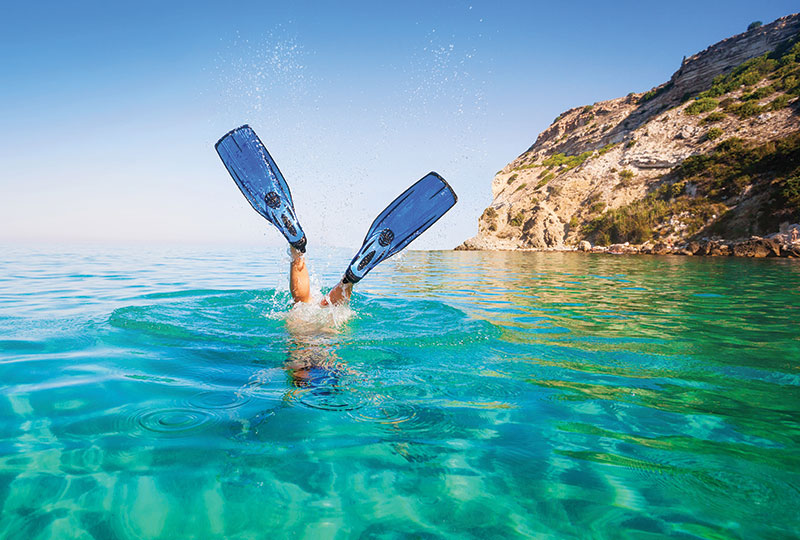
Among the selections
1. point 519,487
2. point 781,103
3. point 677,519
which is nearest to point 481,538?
point 519,487

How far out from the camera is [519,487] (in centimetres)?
207

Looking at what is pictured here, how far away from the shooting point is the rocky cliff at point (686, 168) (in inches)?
1179

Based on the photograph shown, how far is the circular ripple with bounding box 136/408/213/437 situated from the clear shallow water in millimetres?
18

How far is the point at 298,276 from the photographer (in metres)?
5.90

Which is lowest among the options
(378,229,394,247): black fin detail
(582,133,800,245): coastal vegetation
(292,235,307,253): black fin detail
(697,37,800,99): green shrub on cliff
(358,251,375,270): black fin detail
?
(358,251,375,270): black fin detail

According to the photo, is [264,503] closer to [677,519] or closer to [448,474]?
[448,474]

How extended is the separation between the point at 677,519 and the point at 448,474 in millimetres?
1042

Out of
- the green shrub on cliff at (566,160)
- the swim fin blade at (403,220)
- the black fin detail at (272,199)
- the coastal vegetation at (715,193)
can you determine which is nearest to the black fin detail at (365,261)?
the swim fin blade at (403,220)

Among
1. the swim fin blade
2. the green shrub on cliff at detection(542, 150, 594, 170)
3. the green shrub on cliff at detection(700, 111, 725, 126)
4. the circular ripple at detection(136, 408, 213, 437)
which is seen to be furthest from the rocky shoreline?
the circular ripple at detection(136, 408, 213, 437)

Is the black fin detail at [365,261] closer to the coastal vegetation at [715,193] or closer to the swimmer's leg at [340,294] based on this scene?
the swimmer's leg at [340,294]

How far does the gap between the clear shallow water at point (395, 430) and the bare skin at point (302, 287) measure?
53 centimetres

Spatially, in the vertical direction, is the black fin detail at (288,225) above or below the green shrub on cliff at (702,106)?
below

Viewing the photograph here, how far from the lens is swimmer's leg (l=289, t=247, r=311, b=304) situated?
5.86 meters

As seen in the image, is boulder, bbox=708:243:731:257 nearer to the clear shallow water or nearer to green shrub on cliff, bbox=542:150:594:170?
the clear shallow water
